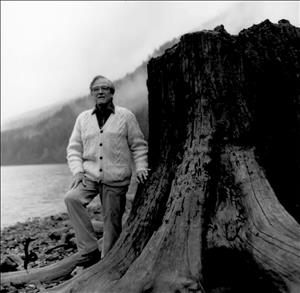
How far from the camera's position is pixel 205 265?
4.43m

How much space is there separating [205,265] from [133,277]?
81 cm

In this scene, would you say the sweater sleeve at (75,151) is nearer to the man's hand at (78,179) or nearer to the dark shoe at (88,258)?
the man's hand at (78,179)

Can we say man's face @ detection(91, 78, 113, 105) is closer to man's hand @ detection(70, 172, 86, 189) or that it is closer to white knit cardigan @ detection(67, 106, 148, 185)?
white knit cardigan @ detection(67, 106, 148, 185)

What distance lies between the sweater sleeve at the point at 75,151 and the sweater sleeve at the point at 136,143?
2.51 feet

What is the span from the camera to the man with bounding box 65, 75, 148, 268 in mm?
5781

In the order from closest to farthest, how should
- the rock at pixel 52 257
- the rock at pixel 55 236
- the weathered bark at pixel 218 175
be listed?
the weathered bark at pixel 218 175, the rock at pixel 52 257, the rock at pixel 55 236

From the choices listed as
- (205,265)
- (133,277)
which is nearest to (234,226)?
(205,265)

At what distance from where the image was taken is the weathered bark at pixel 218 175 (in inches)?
168

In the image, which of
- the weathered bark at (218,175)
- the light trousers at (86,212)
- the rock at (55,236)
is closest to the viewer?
the weathered bark at (218,175)

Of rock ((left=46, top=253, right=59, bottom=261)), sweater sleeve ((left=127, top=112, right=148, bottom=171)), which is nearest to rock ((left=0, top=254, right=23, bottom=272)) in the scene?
rock ((left=46, top=253, right=59, bottom=261))

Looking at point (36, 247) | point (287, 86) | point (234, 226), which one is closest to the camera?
point (234, 226)

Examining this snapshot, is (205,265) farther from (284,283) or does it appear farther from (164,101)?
(164,101)

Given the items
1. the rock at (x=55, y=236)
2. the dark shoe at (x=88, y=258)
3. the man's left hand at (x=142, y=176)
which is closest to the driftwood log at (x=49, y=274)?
the dark shoe at (x=88, y=258)

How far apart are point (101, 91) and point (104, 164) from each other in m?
1.05
